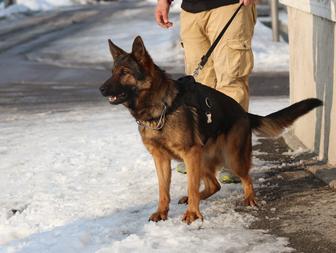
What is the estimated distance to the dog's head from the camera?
4316mm

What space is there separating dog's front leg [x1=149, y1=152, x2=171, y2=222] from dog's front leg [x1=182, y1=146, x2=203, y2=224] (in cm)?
16

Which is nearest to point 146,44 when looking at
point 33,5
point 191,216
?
point 191,216

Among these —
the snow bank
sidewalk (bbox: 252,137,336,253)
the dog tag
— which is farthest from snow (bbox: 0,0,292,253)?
the snow bank

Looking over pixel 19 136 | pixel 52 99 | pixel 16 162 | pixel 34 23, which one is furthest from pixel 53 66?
pixel 34 23

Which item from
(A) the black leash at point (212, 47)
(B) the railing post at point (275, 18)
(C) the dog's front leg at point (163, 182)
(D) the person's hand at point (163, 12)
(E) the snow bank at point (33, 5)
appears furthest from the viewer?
(E) the snow bank at point (33, 5)

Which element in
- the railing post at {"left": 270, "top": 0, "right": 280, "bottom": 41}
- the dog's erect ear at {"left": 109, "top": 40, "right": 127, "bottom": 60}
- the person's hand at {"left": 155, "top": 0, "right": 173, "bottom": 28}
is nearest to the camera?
the dog's erect ear at {"left": 109, "top": 40, "right": 127, "bottom": 60}

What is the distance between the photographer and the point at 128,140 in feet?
23.2

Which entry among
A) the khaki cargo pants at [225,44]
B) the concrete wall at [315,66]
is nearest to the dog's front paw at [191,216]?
the khaki cargo pants at [225,44]

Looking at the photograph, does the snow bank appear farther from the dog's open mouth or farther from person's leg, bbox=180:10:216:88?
the dog's open mouth

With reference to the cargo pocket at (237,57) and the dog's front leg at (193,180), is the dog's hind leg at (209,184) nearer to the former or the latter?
the dog's front leg at (193,180)

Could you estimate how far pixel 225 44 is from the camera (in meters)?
5.47

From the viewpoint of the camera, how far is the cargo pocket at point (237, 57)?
5.46 meters

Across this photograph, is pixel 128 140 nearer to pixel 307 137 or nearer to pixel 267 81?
pixel 307 137

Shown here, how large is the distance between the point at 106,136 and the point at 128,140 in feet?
1.09
